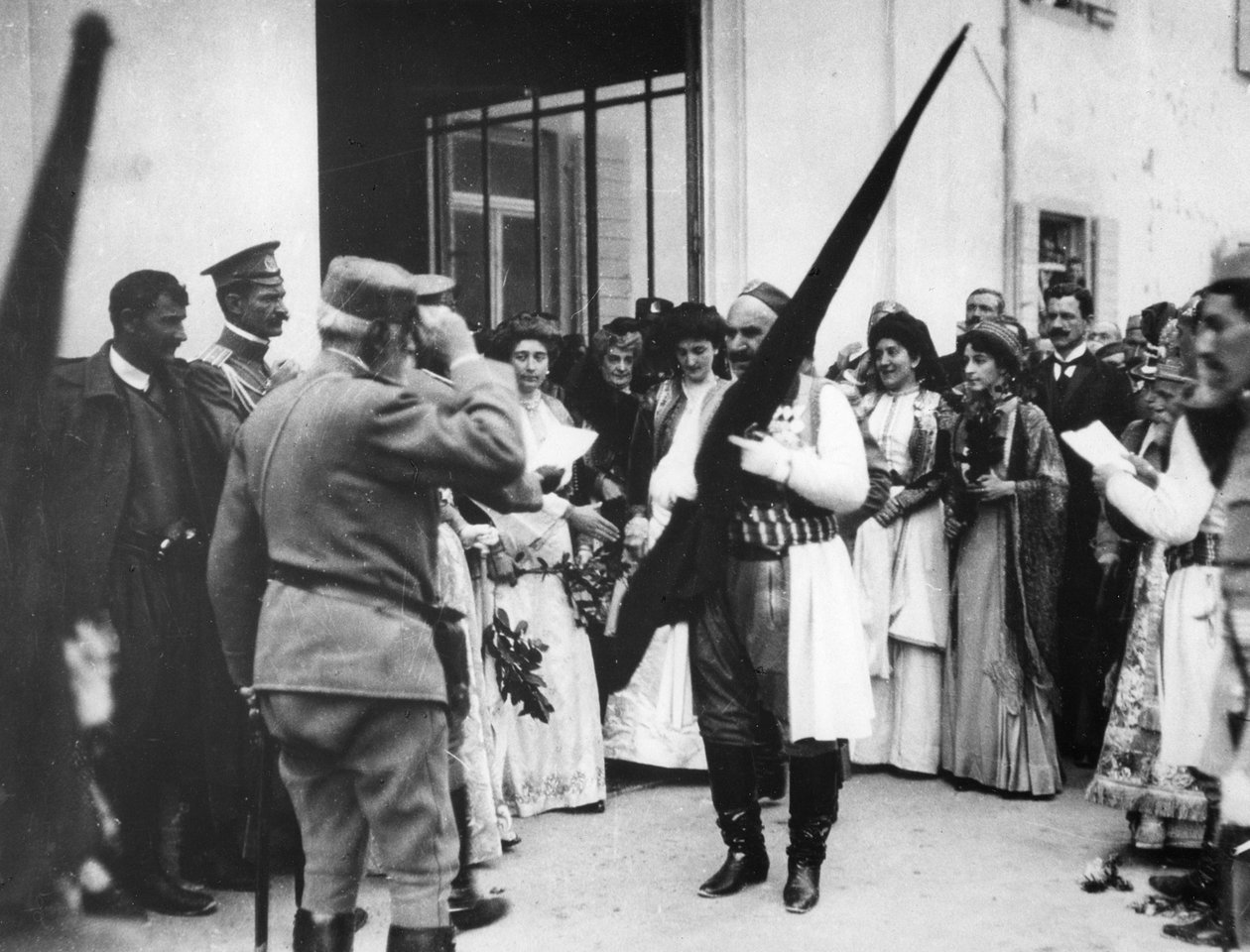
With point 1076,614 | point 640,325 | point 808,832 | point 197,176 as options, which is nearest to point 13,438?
point 197,176

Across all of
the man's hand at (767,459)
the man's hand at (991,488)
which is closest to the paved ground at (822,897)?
the man's hand at (991,488)

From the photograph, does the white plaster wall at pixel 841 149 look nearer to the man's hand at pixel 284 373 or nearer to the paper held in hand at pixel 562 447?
the paper held in hand at pixel 562 447

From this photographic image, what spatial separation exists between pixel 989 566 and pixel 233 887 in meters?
3.41

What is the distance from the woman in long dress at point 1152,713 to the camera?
4738 millimetres

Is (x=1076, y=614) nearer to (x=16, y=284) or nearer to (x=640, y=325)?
(x=640, y=325)

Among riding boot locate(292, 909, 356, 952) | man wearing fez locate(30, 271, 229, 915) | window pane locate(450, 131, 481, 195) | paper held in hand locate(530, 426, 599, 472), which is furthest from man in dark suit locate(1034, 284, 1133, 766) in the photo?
window pane locate(450, 131, 481, 195)

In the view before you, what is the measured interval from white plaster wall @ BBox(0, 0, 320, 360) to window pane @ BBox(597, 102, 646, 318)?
2902mm

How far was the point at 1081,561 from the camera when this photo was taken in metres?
6.54

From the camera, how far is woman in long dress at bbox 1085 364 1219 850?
4738 mm

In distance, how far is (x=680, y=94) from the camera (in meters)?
7.95

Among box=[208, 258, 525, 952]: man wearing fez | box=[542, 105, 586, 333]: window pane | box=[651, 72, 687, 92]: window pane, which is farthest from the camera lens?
box=[542, 105, 586, 333]: window pane

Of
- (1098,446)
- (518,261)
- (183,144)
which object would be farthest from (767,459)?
(518,261)

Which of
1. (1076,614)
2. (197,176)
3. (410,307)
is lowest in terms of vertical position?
(1076,614)

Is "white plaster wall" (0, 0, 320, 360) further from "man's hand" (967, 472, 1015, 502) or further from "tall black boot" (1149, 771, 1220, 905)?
"tall black boot" (1149, 771, 1220, 905)
